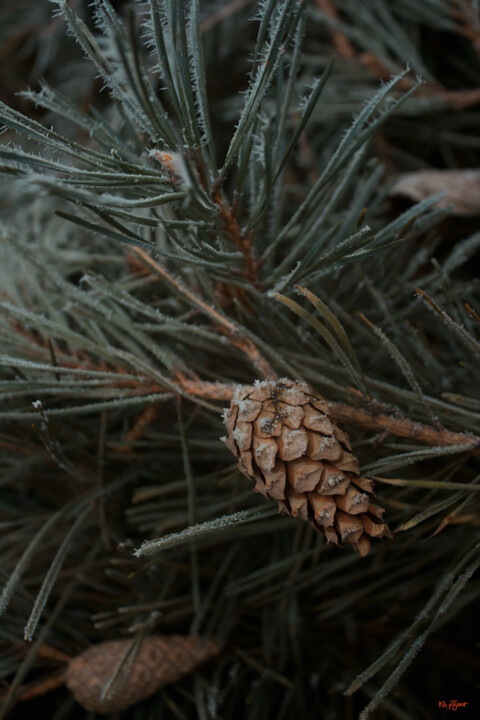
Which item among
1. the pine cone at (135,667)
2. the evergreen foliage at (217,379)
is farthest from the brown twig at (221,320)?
the pine cone at (135,667)

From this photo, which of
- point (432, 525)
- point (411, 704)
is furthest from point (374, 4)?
point (411, 704)

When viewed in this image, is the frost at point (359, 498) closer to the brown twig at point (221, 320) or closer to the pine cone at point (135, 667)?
the brown twig at point (221, 320)

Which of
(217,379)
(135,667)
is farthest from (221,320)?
(135,667)

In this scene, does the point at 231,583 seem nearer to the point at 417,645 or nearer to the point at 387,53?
the point at 417,645

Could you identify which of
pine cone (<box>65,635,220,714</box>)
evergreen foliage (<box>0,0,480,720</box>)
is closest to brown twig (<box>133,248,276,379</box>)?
evergreen foliage (<box>0,0,480,720</box>)

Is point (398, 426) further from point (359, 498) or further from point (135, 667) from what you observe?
point (135, 667)

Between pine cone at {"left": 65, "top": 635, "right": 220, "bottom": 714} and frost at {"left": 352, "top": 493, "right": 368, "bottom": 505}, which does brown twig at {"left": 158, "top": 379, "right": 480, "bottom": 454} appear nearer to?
frost at {"left": 352, "top": 493, "right": 368, "bottom": 505}
